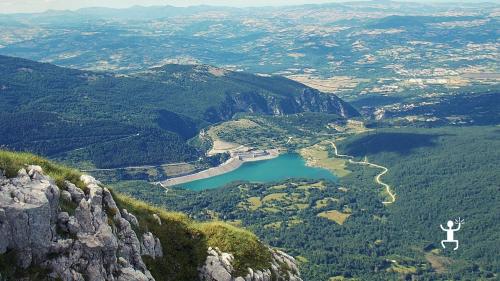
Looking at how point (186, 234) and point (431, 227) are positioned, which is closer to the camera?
point (186, 234)

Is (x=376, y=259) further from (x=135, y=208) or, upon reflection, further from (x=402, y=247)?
(x=135, y=208)

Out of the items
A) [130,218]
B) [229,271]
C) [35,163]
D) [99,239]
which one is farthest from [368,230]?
[99,239]

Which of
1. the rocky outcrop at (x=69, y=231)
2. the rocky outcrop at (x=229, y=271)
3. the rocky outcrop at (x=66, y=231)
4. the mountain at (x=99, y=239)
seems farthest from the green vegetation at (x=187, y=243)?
the rocky outcrop at (x=66, y=231)

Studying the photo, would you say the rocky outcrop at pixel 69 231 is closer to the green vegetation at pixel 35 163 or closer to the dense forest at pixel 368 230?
the green vegetation at pixel 35 163

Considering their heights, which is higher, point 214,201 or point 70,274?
point 70,274

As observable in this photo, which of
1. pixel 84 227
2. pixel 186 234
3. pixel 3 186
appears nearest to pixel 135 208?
pixel 186 234

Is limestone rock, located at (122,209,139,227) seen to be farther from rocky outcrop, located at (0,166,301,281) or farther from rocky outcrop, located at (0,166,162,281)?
rocky outcrop, located at (0,166,162,281)
